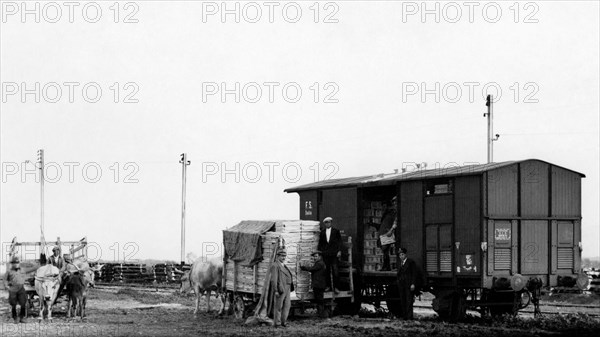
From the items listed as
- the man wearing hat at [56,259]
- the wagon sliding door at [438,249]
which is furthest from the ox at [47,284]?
the wagon sliding door at [438,249]

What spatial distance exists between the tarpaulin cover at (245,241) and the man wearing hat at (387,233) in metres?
3.42

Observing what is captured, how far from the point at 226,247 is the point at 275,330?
5.32m

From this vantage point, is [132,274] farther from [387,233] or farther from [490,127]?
[387,233]

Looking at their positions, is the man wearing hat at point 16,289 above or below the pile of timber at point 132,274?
above

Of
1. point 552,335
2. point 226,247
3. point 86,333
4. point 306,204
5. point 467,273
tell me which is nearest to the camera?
point 552,335

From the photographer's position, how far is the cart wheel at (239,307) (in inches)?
954

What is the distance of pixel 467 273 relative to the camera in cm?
2189

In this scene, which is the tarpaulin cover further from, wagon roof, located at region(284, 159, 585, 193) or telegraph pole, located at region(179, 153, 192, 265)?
telegraph pole, located at region(179, 153, 192, 265)

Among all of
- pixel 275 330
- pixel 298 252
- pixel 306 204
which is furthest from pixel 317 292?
pixel 306 204

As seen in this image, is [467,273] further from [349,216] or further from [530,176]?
[349,216]

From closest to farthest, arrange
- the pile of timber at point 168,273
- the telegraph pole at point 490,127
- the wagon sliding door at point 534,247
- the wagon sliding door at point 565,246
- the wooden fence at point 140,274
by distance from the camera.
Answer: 1. the wagon sliding door at point 534,247
2. the wagon sliding door at point 565,246
3. the telegraph pole at point 490,127
4. the pile of timber at point 168,273
5. the wooden fence at point 140,274

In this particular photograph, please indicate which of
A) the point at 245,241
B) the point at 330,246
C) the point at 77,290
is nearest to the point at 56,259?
the point at 77,290

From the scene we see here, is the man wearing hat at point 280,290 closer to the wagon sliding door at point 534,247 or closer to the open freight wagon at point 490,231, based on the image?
the open freight wagon at point 490,231

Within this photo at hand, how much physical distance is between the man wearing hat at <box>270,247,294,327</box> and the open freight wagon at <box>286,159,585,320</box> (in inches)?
142
